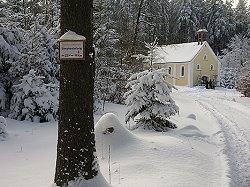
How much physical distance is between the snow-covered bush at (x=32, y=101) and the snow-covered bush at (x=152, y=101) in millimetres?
3443

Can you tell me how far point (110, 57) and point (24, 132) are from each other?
1071 centimetres

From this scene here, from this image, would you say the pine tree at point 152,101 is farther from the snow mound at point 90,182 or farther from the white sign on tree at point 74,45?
the white sign on tree at point 74,45

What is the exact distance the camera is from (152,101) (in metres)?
10.4

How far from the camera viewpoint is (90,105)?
4320 mm

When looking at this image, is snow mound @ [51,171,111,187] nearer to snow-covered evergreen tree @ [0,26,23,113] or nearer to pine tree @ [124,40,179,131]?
pine tree @ [124,40,179,131]

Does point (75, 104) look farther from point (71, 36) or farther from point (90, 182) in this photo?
point (90, 182)

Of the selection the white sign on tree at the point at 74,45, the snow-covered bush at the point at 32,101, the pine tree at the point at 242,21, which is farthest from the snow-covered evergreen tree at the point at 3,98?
the pine tree at the point at 242,21

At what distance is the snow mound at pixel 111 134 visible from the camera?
7477 mm

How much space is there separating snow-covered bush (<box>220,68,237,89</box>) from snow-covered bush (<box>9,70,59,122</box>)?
37041 mm

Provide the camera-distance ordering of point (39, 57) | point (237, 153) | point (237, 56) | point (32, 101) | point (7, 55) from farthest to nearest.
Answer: point (237, 56) < point (39, 57) < point (7, 55) < point (32, 101) < point (237, 153)

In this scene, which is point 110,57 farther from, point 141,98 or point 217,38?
point 217,38

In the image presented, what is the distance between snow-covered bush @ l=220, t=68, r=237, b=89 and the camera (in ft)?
149

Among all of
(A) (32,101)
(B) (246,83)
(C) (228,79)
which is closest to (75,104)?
(A) (32,101)

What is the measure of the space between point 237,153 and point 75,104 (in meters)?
5.60
